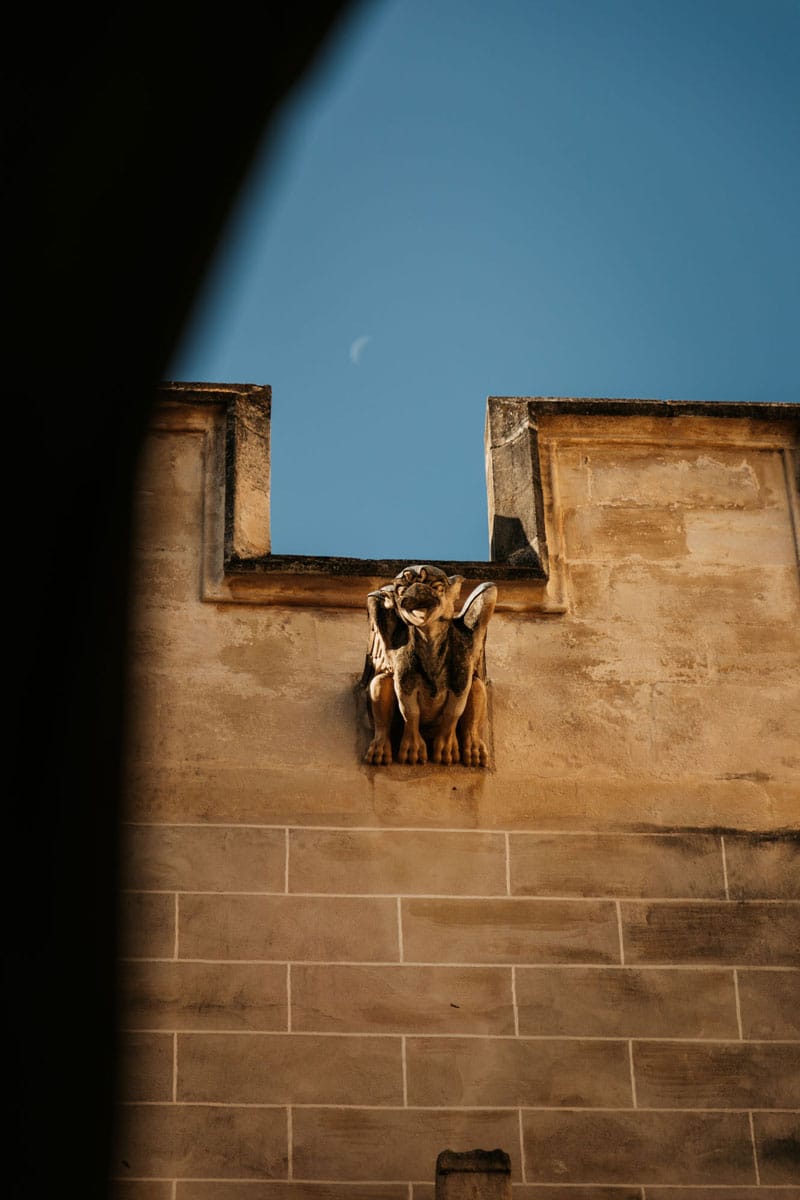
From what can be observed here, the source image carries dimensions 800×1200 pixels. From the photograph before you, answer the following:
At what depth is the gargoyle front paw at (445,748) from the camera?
762 cm

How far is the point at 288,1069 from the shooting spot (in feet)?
22.9

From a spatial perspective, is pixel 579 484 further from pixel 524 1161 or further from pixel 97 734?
pixel 97 734

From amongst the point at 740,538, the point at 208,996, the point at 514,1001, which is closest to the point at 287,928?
the point at 208,996

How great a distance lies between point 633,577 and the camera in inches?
325

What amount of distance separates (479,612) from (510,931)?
128cm

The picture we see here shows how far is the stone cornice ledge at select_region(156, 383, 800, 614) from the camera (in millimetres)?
8062

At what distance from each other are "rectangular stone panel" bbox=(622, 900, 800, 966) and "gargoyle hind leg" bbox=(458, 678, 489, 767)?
33.4 inches

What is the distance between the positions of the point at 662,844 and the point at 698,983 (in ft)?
1.96

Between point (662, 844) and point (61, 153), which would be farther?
point (662, 844)

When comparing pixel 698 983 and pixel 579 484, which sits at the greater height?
pixel 579 484

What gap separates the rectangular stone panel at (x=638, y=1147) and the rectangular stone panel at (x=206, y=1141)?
38.2 inches

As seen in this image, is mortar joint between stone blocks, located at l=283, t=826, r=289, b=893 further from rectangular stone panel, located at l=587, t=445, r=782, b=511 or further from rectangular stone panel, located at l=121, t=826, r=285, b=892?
rectangular stone panel, located at l=587, t=445, r=782, b=511

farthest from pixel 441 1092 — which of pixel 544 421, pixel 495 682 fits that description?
pixel 544 421

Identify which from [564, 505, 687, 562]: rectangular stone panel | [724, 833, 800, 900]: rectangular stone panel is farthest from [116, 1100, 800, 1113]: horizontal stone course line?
[564, 505, 687, 562]: rectangular stone panel
